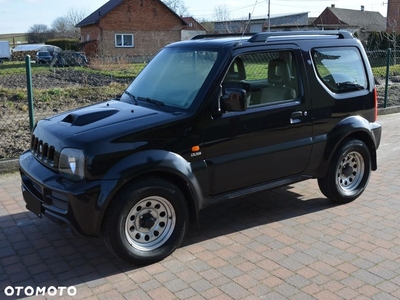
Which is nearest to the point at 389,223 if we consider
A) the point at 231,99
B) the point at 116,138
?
the point at 231,99

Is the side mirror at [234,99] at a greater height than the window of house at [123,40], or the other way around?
the window of house at [123,40]

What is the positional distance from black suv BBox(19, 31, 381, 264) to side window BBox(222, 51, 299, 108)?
0.01 m

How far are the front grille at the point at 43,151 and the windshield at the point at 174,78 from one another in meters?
1.11

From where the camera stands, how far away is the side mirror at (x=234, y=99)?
4.39 metres

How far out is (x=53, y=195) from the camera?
13.5ft

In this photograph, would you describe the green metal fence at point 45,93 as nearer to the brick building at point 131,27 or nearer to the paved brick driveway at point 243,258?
the paved brick driveway at point 243,258

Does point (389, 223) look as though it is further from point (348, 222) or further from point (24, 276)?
point (24, 276)

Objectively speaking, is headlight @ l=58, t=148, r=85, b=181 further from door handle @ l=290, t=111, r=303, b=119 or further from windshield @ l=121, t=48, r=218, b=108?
door handle @ l=290, t=111, r=303, b=119

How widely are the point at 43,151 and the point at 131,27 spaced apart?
44.1 meters

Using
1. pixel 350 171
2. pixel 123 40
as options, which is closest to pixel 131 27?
pixel 123 40

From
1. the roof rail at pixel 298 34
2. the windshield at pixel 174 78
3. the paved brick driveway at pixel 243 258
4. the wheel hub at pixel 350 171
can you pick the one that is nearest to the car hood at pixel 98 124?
the windshield at pixel 174 78

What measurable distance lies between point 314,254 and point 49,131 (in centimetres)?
284

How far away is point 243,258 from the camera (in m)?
4.42

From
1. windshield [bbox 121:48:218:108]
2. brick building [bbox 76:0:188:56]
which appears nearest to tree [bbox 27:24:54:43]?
brick building [bbox 76:0:188:56]
